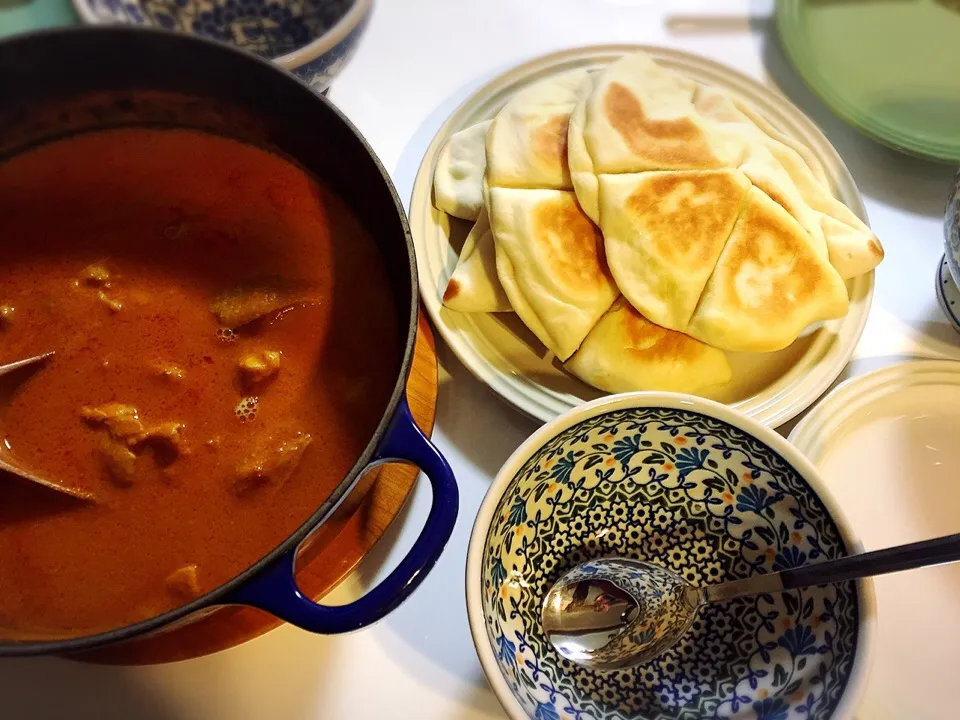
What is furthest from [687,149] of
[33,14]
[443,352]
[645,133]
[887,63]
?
[33,14]

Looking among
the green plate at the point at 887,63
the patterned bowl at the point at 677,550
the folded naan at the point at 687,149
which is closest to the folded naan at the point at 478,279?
the folded naan at the point at 687,149

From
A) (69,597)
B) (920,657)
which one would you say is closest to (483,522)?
(69,597)

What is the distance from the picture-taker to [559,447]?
705mm

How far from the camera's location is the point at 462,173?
96 cm

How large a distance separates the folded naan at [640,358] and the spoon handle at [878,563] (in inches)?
10.5

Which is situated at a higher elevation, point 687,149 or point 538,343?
point 687,149

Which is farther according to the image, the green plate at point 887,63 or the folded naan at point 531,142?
the green plate at point 887,63

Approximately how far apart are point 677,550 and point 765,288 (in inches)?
12.8

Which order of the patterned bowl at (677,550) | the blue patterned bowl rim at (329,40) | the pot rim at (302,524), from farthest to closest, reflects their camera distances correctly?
1. the blue patterned bowl rim at (329,40)
2. the patterned bowl at (677,550)
3. the pot rim at (302,524)

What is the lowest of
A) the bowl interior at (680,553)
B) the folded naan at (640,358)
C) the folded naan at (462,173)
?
the bowl interior at (680,553)

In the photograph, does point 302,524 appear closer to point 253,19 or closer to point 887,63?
point 253,19

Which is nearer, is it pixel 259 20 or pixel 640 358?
pixel 640 358

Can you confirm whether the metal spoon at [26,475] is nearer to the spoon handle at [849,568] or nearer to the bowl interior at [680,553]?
the bowl interior at [680,553]

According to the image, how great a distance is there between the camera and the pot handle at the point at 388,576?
55 cm
